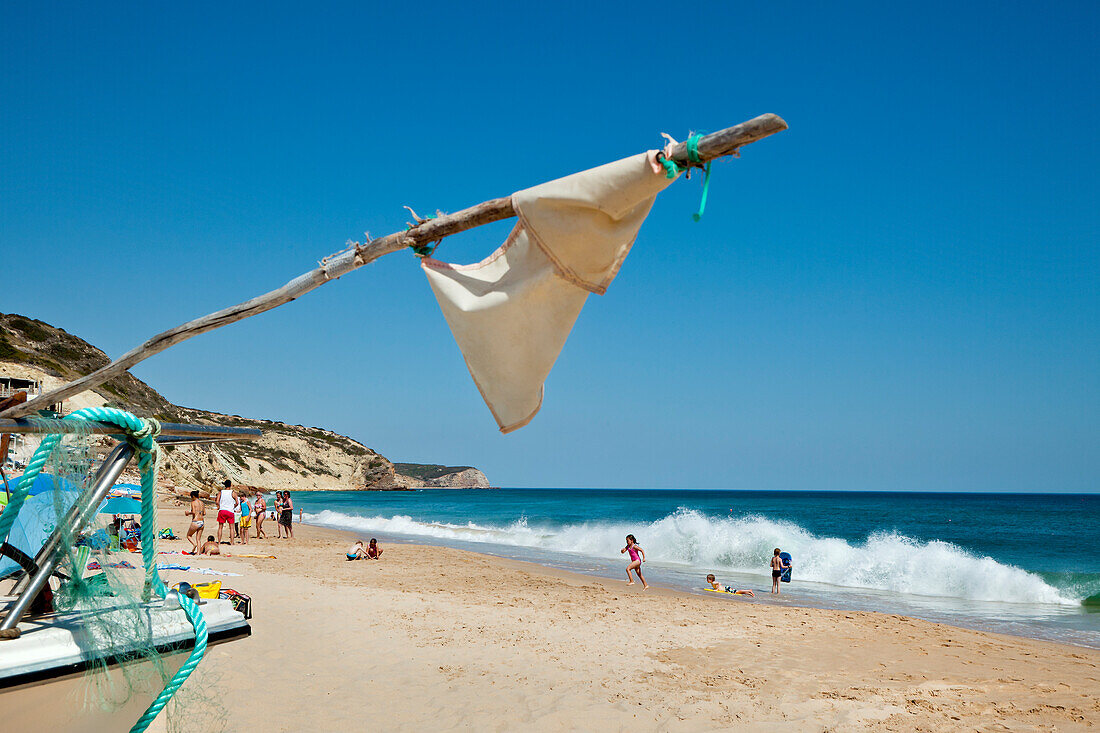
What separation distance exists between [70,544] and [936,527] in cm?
5535

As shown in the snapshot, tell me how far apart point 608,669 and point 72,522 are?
555 cm

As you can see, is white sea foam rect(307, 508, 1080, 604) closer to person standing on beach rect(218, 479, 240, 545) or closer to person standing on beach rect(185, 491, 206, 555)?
person standing on beach rect(218, 479, 240, 545)

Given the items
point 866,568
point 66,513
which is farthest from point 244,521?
point 66,513

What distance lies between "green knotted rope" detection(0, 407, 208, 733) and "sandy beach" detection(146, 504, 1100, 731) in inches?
46.3

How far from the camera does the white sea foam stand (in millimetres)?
18312

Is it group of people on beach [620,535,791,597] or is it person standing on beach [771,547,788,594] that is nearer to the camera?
group of people on beach [620,535,791,597]

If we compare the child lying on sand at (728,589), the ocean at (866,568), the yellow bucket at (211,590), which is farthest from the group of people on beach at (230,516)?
the child lying on sand at (728,589)

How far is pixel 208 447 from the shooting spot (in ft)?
15.9

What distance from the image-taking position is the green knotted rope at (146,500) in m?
2.92

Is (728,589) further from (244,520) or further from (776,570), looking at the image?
(244,520)

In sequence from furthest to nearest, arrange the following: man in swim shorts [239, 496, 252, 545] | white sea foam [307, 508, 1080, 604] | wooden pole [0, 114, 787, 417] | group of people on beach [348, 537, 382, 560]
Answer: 1. man in swim shorts [239, 496, 252, 545]
2. white sea foam [307, 508, 1080, 604]
3. group of people on beach [348, 537, 382, 560]
4. wooden pole [0, 114, 787, 417]

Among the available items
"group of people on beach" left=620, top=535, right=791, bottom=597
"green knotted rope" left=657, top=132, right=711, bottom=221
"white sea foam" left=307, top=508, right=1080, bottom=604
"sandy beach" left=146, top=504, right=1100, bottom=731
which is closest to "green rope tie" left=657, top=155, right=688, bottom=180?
"green knotted rope" left=657, top=132, right=711, bottom=221

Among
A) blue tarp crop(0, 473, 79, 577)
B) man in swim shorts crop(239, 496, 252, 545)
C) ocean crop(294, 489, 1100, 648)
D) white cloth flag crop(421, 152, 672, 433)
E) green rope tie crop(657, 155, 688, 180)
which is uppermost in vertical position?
green rope tie crop(657, 155, 688, 180)

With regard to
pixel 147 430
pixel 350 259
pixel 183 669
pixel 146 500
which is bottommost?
pixel 183 669
